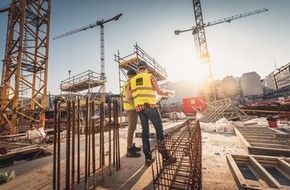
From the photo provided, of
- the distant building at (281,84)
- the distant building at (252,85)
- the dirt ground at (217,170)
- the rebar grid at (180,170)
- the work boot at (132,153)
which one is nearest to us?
the rebar grid at (180,170)

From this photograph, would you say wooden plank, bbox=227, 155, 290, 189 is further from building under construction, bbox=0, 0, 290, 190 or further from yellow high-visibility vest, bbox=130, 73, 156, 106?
yellow high-visibility vest, bbox=130, 73, 156, 106

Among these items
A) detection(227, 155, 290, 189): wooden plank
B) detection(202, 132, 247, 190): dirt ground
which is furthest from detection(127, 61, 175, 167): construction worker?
detection(227, 155, 290, 189): wooden plank

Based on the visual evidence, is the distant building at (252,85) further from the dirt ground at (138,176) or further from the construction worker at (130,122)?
the construction worker at (130,122)

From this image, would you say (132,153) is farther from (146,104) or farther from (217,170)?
(217,170)

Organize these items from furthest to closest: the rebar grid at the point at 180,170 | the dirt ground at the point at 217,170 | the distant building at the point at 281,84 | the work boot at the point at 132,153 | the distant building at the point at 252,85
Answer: the distant building at the point at 252,85, the distant building at the point at 281,84, the work boot at the point at 132,153, the dirt ground at the point at 217,170, the rebar grid at the point at 180,170

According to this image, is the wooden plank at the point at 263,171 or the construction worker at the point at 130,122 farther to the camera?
the construction worker at the point at 130,122

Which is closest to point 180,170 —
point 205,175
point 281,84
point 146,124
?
point 205,175

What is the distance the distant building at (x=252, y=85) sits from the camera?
37.1m

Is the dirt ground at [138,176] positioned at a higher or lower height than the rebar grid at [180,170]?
lower

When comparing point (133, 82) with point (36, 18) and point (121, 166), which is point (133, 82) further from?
point (36, 18)

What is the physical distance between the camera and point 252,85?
37.3 metres

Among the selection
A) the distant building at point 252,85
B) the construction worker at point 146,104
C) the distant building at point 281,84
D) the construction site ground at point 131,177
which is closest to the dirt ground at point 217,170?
the construction site ground at point 131,177

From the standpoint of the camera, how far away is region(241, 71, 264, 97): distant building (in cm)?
3706

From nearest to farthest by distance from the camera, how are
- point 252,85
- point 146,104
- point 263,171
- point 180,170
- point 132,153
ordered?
point 180,170, point 263,171, point 146,104, point 132,153, point 252,85
